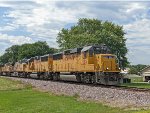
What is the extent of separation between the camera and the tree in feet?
244

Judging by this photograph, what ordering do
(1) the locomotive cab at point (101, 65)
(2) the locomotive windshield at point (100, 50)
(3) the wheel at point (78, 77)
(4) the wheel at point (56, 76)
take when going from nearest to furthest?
1. (1) the locomotive cab at point (101, 65)
2. (2) the locomotive windshield at point (100, 50)
3. (3) the wheel at point (78, 77)
4. (4) the wheel at point (56, 76)

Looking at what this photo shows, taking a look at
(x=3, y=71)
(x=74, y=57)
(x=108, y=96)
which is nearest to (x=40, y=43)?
(x=3, y=71)

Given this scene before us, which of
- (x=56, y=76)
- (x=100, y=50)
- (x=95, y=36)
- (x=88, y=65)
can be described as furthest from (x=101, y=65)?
(x=95, y=36)

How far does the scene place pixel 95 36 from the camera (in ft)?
243

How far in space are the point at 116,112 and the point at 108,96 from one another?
661 cm

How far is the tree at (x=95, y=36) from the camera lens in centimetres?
7425

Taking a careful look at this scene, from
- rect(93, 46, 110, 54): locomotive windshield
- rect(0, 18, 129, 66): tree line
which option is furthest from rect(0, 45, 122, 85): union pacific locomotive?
rect(0, 18, 129, 66): tree line

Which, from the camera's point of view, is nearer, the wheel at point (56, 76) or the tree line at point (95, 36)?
the wheel at point (56, 76)

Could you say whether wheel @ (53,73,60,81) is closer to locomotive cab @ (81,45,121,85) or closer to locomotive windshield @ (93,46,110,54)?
locomotive cab @ (81,45,121,85)

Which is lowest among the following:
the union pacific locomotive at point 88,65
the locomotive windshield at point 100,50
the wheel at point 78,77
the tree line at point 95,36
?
the wheel at point 78,77

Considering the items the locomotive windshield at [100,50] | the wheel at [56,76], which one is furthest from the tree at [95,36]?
the locomotive windshield at [100,50]

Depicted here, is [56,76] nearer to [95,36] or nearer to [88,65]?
[88,65]

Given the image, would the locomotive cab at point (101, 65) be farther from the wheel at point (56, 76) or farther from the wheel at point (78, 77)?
the wheel at point (56, 76)

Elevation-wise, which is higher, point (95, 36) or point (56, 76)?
point (95, 36)
